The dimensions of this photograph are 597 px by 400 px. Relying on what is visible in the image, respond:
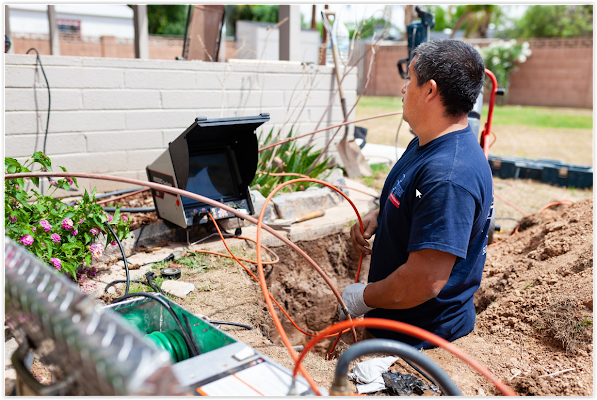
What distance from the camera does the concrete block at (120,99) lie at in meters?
4.31

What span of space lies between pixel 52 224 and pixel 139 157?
2.15 meters

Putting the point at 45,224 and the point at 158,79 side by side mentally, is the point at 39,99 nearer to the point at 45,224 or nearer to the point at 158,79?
the point at 158,79

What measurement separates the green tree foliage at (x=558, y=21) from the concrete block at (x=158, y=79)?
29525 mm

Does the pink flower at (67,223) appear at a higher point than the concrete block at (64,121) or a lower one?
lower

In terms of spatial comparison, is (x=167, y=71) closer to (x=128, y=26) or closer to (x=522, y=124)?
(x=522, y=124)

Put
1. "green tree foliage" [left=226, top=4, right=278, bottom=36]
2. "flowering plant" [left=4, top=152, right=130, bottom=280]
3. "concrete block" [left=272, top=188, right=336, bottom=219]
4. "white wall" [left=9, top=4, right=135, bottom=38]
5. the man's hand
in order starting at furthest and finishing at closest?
1. "green tree foliage" [left=226, top=4, right=278, bottom=36]
2. "white wall" [left=9, top=4, right=135, bottom=38]
3. "concrete block" [left=272, top=188, right=336, bottom=219]
4. the man's hand
5. "flowering plant" [left=4, top=152, right=130, bottom=280]

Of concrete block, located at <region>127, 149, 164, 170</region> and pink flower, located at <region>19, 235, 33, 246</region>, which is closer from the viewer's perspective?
pink flower, located at <region>19, 235, 33, 246</region>

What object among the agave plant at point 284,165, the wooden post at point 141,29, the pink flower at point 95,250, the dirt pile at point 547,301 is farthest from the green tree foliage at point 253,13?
the pink flower at point 95,250

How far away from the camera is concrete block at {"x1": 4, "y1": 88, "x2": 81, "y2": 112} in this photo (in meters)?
3.96

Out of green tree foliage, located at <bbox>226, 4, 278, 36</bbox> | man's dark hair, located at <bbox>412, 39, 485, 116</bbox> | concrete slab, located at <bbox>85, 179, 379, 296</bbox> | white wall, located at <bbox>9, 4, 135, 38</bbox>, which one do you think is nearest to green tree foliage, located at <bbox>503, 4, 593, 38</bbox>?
green tree foliage, located at <bbox>226, 4, 278, 36</bbox>

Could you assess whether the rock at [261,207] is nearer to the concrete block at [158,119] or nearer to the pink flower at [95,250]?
the concrete block at [158,119]

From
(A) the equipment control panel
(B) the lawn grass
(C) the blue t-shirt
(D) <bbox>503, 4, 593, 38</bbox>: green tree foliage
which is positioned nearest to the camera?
(C) the blue t-shirt

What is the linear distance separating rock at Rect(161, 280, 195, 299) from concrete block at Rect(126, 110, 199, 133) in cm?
226

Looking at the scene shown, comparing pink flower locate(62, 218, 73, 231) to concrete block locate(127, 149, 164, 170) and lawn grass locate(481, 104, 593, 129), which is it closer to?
concrete block locate(127, 149, 164, 170)
